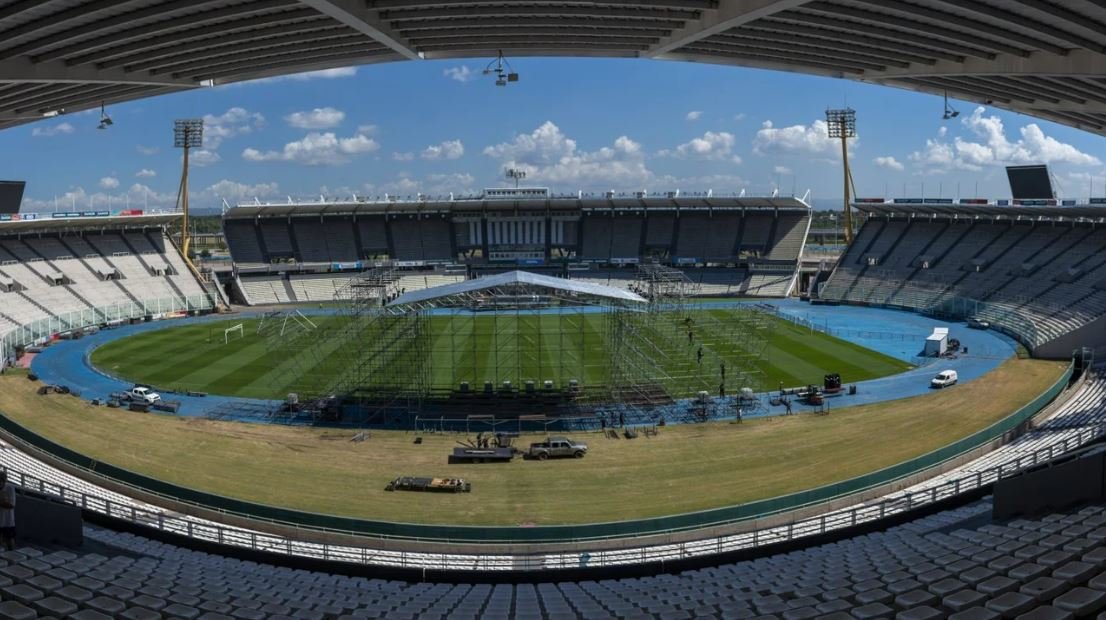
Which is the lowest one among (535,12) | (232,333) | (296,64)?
(232,333)

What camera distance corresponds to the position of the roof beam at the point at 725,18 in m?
14.0

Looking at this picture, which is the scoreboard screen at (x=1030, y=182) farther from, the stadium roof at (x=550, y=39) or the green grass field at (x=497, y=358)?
the stadium roof at (x=550, y=39)

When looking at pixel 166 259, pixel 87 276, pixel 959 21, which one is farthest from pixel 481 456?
pixel 166 259

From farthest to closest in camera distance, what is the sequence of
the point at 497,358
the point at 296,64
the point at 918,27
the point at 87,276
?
the point at 87,276
the point at 497,358
the point at 296,64
the point at 918,27

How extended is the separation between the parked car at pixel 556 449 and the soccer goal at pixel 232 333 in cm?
3223

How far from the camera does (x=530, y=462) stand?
26.4 meters

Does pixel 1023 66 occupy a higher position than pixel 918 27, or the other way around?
pixel 918 27

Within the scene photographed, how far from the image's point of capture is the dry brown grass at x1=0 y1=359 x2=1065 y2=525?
22.5 metres

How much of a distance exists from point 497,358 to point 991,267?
42.1 metres

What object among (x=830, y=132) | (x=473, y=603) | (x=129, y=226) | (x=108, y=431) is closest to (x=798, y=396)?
(x=473, y=603)

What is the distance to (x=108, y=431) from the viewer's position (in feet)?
97.6

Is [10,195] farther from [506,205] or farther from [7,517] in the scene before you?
[7,517]

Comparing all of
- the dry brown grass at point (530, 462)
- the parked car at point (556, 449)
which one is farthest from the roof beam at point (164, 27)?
the parked car at point (556, 449)

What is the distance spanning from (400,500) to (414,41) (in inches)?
519
